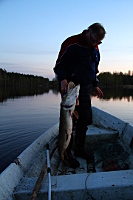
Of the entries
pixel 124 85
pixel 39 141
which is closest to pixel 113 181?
pixel 39 141

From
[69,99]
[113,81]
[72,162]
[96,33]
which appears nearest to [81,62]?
[96,33]

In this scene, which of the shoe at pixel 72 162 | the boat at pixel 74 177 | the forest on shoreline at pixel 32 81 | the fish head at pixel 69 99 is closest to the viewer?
the boat at pixel 74 177

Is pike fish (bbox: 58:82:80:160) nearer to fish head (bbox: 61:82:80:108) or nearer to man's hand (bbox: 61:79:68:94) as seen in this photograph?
fish head (bbox: 61:82:80:108)

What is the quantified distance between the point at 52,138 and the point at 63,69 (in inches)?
90.5

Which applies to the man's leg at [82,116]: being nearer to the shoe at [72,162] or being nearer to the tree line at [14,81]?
the shoe at [72,162]

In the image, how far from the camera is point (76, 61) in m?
3.58

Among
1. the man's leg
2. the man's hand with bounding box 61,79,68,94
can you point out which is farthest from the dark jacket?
the man's leg

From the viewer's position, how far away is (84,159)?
4285 millimetres

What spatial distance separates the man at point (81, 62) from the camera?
331 centimetres

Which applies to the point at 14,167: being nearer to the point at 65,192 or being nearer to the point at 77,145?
the point at 65,192

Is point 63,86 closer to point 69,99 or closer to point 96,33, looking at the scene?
point 69,99

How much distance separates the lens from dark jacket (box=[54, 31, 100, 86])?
3430 mm

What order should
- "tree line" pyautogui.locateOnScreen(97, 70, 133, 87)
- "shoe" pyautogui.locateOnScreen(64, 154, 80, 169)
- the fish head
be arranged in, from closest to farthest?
the fish head → "shoe" pyautogui.locateOnScreen(64, 154, 80, 169) → "tree line" pyautogui.locateOnScreen(97, 70, 133, 87)

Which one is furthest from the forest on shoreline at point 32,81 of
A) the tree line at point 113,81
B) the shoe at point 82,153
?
the shoe at point 82,153
